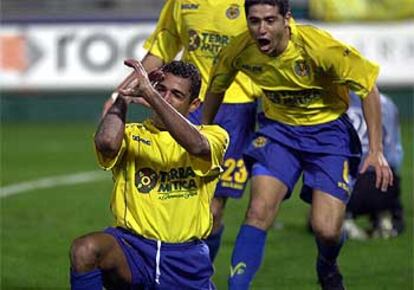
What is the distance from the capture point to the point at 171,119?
749 cm

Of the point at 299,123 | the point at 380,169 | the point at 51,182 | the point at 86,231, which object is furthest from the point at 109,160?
the point at 51,182

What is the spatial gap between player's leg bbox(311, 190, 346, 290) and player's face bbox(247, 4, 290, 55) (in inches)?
43.9

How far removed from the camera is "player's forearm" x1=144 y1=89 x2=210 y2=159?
24.3 ft

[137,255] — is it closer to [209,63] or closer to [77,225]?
[209,63]

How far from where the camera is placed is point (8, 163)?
19312mm

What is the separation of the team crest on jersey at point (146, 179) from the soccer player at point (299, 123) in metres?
1.71

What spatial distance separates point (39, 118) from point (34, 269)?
13.3m

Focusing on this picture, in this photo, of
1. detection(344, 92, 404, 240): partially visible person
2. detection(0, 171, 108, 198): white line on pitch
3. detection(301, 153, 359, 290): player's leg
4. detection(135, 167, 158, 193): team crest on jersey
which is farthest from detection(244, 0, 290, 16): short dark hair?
detection(0, 171, 108, 198): white line on pitch

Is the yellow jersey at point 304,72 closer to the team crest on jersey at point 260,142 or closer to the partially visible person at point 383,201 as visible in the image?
the team crest on jersey at point 260,142

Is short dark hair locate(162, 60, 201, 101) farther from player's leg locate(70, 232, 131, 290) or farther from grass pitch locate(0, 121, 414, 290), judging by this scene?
grass pitch locate(0, 121, 414, 290)

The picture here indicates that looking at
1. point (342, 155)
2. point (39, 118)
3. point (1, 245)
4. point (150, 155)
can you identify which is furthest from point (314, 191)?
point (39, 118)

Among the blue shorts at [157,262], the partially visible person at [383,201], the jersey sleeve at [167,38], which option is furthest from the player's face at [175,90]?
the partially visible person at [383,201]

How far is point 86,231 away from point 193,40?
3.45 meters

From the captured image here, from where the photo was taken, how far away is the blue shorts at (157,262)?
305 inches
